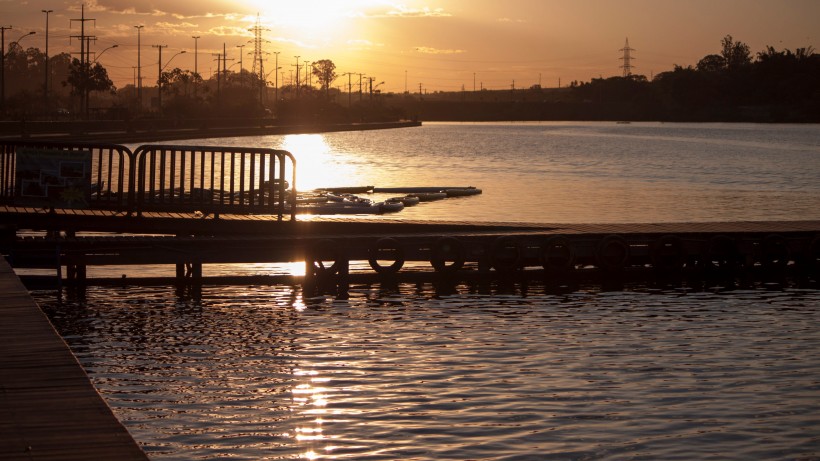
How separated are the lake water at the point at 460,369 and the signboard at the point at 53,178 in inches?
99.8

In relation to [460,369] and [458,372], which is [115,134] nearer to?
[460,369]

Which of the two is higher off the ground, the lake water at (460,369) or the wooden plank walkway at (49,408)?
the wooden plank walkway at (49,408)

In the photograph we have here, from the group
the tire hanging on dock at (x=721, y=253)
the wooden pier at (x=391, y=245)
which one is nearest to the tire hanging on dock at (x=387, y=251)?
the wooden pier at (x=391, y=245)

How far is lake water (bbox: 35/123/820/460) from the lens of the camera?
533 inches

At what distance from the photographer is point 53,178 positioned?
26172 millimetres

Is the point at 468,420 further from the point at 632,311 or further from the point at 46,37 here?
the point at 46,37

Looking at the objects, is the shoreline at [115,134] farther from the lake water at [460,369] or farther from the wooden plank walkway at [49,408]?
the wooden plank walkway at [49,408]

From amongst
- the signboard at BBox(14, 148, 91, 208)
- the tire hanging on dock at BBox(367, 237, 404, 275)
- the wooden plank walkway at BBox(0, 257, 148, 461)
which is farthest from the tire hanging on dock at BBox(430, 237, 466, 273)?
the wooden plank walkway at BBox(0, 257, 148, 461)

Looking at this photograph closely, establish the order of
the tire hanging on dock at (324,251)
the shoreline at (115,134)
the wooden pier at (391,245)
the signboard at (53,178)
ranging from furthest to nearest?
the shoreline at (115,134) → the signboard at (53,178) → the tire hanging on dock at (324,251) → the wooden pier at (391,245)

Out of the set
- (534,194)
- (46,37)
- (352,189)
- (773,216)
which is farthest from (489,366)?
(46,37)

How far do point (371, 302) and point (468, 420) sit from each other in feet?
33.2

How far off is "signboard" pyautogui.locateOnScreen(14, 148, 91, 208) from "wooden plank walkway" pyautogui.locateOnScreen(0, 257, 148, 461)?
1195 cm

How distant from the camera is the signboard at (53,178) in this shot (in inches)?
1027

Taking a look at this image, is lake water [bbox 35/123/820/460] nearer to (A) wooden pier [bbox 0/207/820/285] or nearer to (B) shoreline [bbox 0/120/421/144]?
(A) wooden pier [bbox 0/207/820/285]
